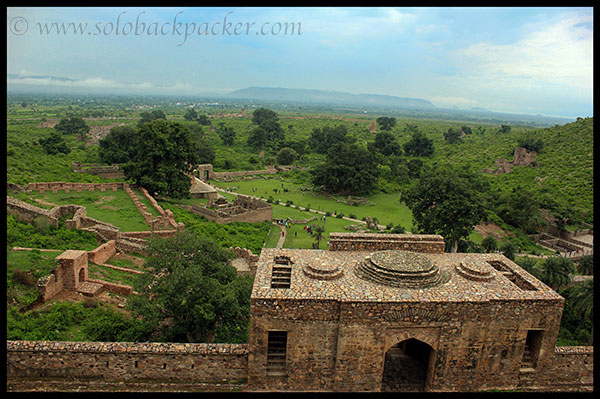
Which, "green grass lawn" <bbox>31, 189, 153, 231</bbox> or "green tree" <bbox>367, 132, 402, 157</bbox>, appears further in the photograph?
"green tree" <bbox>367, 132, 402, 157</bbox>

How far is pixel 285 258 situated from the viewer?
12883 mm

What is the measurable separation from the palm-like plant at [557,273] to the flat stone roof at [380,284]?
1212cm

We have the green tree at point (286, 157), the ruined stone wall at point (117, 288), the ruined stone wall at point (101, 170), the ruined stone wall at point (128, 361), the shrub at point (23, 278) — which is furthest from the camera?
the green tree at point (286, 157)

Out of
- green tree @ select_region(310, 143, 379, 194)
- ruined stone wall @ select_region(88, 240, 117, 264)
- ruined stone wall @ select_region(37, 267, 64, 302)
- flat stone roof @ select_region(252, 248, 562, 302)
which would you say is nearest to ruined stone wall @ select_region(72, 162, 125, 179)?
green tree @ select_region(310, 143, 379, 194)

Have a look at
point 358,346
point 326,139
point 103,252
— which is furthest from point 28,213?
point 326,139

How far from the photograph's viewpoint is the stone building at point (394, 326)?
399 inches

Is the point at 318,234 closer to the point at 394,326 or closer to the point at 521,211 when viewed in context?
the point at 394,326

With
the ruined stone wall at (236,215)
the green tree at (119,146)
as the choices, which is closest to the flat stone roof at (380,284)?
the ruined stone wall at (236,215)

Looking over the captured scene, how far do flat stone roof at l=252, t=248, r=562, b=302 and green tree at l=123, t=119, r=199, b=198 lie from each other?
2585cm

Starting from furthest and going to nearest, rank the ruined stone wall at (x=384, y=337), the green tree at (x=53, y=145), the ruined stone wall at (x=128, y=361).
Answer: the green tree at (x=53, y=145)
the ruined stone wall at (x=128, y=361)
the ruined stone wall at (x=384, y=337)

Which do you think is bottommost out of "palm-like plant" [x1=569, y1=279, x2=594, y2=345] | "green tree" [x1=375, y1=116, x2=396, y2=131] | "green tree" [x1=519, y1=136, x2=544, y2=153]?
"palm-like plant" [x1=569, y1=279, x2=594, y2=345]

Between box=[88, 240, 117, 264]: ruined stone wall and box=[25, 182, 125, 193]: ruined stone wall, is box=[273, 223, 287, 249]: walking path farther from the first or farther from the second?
box=[25, 182, 125, 193]: ruined stone wall

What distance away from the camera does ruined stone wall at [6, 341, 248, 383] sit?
10617mm

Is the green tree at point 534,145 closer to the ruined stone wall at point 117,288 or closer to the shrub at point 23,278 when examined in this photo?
the ruined stone wall at point 117,288
